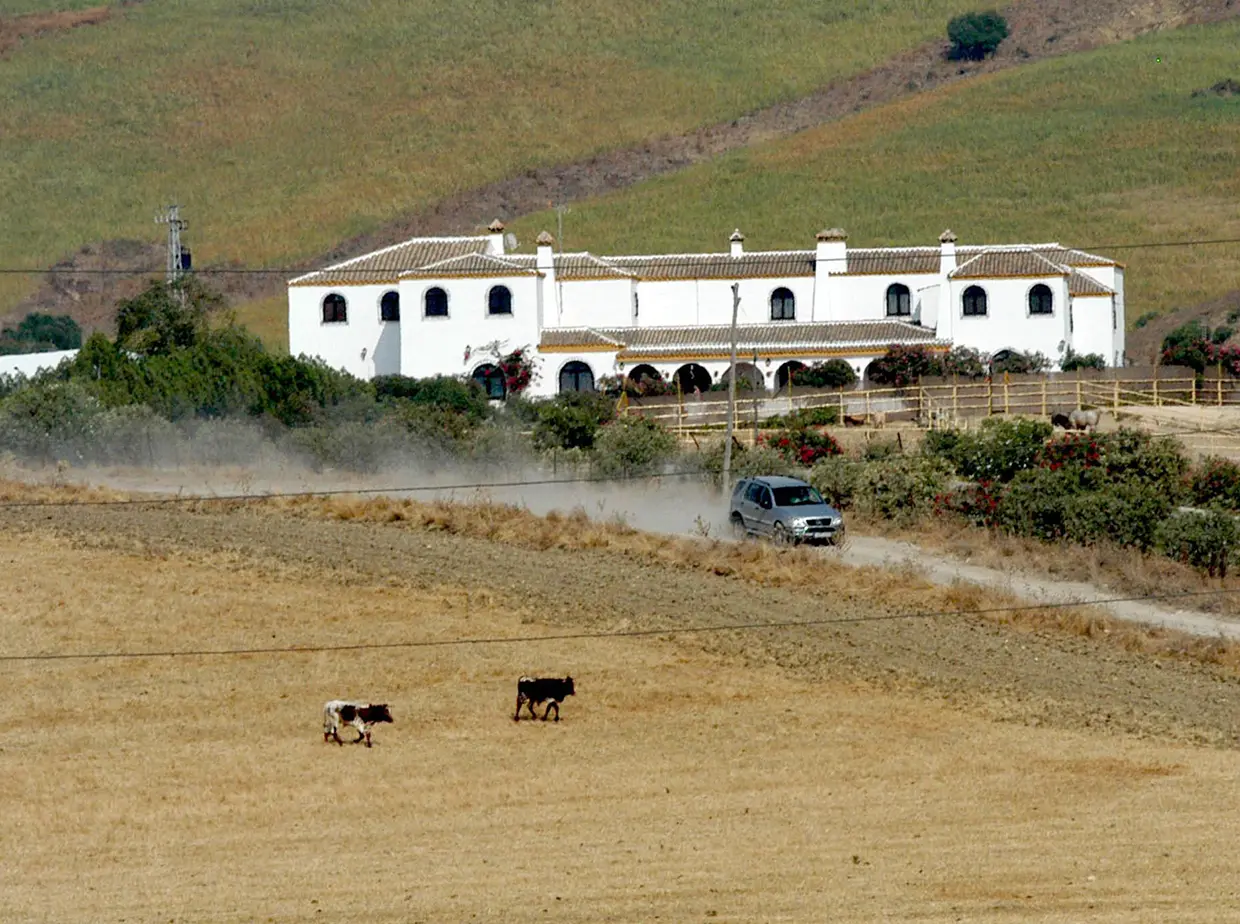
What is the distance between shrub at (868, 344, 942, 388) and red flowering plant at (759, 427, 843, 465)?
34.8 feet

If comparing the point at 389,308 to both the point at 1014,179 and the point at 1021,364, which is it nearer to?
the point at 1021,364

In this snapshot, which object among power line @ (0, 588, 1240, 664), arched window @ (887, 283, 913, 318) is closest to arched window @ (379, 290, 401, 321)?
arched window @ (887, 283, 913, 318)

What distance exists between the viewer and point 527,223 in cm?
12044

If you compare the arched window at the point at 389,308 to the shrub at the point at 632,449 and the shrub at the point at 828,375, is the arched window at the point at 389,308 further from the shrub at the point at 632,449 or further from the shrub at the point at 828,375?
the shrub at the point at 632,449

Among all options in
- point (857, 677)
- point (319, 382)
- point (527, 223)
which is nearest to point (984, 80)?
point (527, 223)

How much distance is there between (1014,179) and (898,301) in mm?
45515

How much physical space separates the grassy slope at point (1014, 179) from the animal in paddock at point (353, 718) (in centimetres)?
7762

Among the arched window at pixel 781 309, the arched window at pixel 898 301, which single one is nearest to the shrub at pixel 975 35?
the arched window at pixel 898 301

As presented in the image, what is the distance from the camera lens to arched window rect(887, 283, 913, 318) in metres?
80.4

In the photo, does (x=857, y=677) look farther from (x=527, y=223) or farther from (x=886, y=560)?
(x=527, y=223)

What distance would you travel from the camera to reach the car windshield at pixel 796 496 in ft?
164

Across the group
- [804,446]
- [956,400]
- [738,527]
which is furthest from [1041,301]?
[738,527]

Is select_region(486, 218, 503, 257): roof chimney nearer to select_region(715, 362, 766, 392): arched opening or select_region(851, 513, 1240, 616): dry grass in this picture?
select_region(715, 362, 766, 392): arched opening

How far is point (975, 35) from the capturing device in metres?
160
